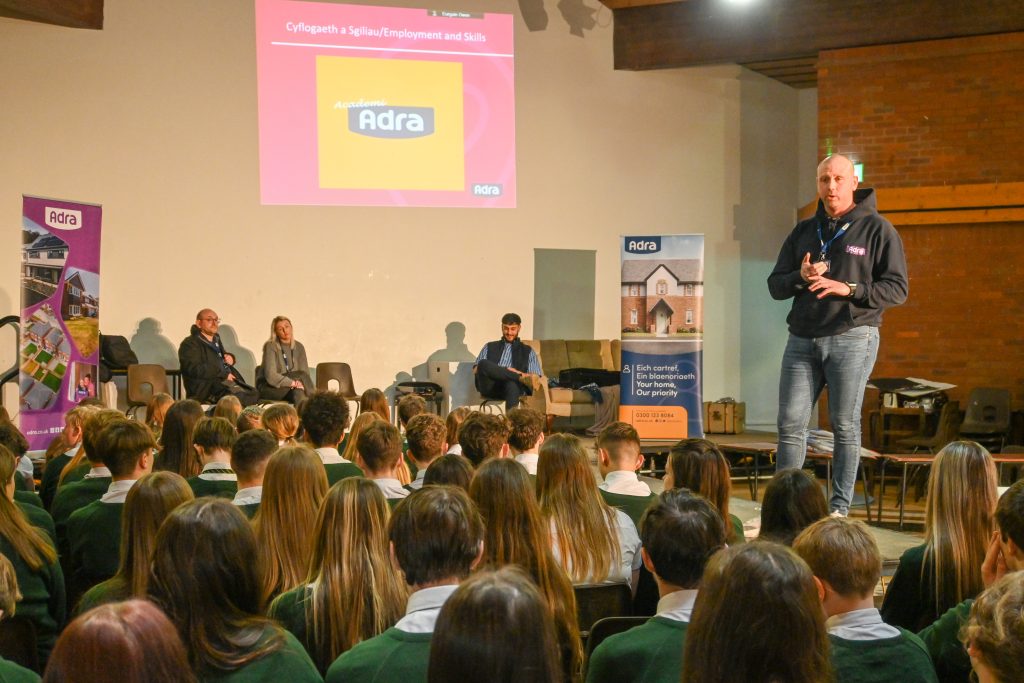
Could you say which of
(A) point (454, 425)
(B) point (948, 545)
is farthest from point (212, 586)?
(A) point (454, 425)

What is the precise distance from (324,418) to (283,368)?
5.95 metres

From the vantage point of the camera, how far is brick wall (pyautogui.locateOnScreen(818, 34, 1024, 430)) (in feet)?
33.4

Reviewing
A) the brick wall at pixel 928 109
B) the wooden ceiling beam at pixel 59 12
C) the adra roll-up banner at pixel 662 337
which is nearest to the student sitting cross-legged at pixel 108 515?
the adra roll-up banner at pixel 662 337

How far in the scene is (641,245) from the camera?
848 cm

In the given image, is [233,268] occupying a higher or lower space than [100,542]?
higher

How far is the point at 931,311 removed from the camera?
10414 millimetres

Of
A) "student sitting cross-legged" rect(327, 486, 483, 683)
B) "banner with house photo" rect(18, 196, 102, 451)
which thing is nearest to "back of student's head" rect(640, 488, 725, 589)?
"student sitting cross-legged" rect(327, 486, 483, 683)

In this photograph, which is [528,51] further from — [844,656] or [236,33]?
[844,656]

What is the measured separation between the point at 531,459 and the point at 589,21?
28.2 feet

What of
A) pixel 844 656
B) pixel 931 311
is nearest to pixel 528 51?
pixel 931 311

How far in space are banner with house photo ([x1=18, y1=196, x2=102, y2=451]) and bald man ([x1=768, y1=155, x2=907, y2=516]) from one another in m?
5.71

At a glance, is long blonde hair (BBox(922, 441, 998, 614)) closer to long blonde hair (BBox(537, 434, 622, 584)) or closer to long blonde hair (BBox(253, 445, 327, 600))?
long blonde hair (BBox(537, 434, 622, 584))

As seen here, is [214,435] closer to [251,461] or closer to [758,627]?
[251,461]

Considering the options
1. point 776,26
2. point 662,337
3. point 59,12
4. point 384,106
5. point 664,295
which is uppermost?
point 776,26
